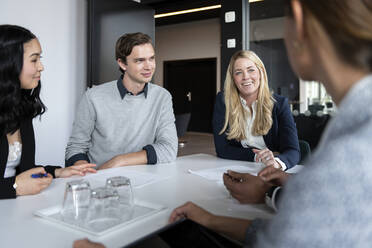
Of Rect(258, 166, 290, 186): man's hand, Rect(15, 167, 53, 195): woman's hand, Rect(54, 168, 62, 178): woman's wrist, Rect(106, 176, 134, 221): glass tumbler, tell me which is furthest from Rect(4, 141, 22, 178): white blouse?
Rect(258, 166, 290, 186): man's hand

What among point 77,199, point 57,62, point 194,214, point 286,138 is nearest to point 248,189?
point 194,214

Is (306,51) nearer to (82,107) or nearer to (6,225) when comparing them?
(6,225)

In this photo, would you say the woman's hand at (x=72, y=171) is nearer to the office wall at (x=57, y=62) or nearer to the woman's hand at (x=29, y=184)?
the woman's hand at (x=29, y=184)

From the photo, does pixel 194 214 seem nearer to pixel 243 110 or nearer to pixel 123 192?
pixel 123 192

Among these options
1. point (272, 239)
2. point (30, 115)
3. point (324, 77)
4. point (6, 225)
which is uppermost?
point (324, 77)

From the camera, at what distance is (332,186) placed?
430 mm

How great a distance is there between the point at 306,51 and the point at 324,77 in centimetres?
5

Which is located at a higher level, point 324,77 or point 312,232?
point 324,77

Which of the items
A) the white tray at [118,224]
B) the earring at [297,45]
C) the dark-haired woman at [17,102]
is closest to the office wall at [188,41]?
the dark-haired woman at [17,102]

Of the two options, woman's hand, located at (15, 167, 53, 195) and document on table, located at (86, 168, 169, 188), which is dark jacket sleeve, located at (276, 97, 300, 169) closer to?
document on table, located at (86, 168, 169, 188)

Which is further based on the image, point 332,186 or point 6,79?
point 6,79

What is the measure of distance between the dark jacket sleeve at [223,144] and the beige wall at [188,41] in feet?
21.0

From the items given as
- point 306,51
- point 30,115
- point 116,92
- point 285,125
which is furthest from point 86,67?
point 306,51

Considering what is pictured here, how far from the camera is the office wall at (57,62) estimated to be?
3410 mm
